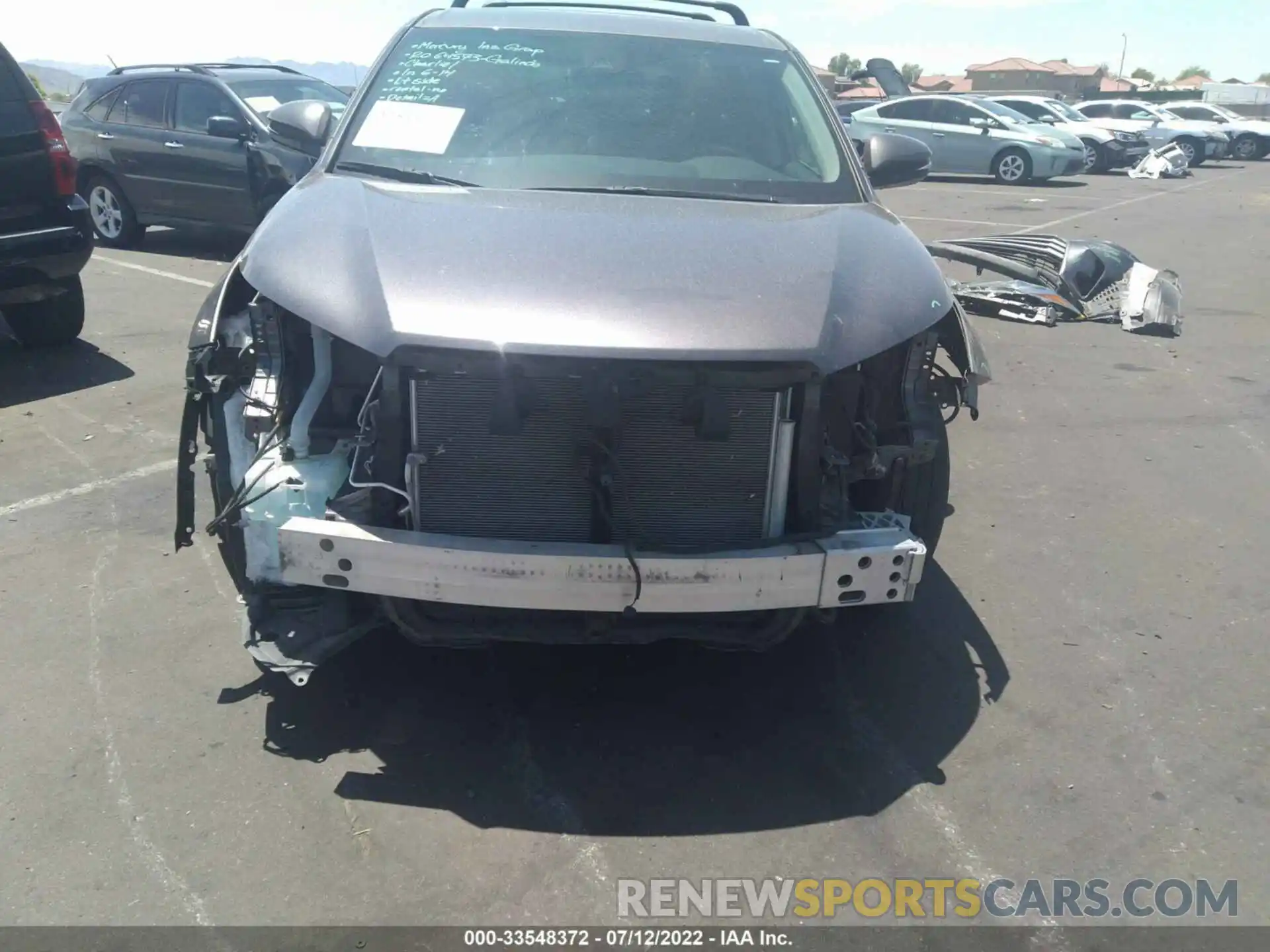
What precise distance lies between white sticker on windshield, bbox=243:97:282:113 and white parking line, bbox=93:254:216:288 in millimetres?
1692

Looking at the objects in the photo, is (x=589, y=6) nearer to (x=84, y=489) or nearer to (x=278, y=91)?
(x=84, y=489)

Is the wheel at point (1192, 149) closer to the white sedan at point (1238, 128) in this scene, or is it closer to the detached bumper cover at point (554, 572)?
the white sedan at point (1238, 128)

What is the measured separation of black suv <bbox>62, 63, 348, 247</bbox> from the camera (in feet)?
31.4

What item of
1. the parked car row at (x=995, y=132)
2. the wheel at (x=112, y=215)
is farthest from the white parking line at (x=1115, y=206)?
the wheel at (x=112, y=215)

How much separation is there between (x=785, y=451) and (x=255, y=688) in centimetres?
172

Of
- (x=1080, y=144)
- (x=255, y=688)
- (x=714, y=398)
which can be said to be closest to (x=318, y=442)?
(x=255, y=688)

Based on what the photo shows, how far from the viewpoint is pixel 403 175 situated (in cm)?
359

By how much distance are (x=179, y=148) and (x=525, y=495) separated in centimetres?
856

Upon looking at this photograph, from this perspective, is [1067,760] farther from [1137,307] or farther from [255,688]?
[1137,307]

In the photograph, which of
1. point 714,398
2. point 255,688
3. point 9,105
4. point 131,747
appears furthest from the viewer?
point 9,105

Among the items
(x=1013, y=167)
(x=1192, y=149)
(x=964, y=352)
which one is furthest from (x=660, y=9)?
(x=1192, y=149)

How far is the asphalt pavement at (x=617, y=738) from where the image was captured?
8.56 ft

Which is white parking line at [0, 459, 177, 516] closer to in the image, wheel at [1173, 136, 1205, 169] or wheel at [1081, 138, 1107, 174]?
wheel at [1081, 138, 1107, 174]

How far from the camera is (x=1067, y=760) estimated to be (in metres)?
3.09
